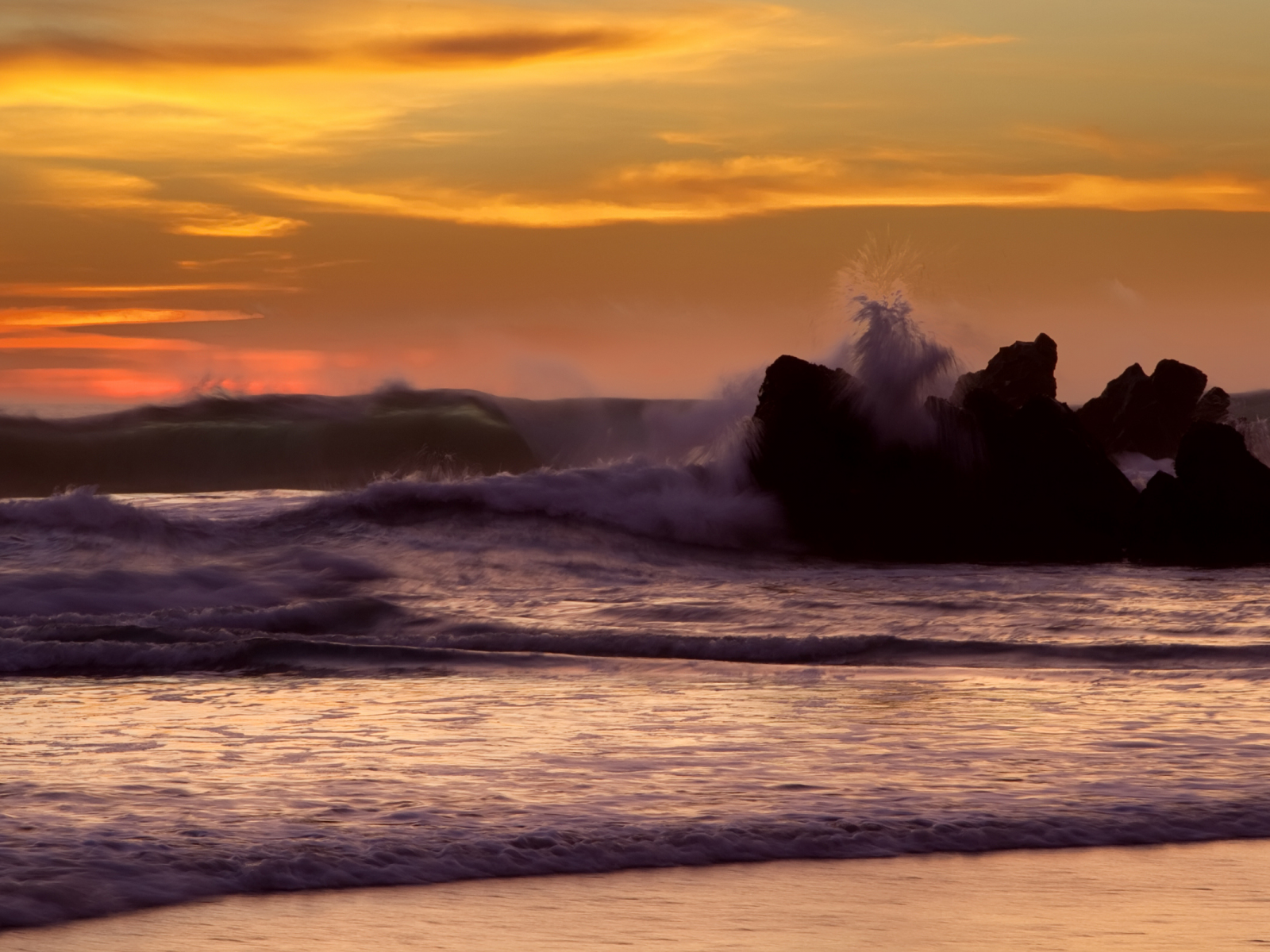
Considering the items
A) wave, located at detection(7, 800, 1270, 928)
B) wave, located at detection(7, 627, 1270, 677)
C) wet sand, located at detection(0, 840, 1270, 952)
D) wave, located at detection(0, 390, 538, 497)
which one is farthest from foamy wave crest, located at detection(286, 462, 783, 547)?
wave, located at detection(0, 390, 538, 497)

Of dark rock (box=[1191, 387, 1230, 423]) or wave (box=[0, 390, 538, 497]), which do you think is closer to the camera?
dark rock (box=[1191, 387, 1230, 423])

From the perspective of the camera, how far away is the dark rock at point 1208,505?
18.4 m

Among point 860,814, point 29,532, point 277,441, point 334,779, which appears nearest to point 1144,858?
point 860,814

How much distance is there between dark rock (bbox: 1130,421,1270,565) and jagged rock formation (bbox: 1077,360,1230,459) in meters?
12.2

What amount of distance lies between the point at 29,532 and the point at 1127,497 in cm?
1235

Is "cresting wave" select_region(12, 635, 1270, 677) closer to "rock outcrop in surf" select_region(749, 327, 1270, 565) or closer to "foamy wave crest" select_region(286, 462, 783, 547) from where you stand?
"foamy wave crest" select_region(286, 462, 783, 547)

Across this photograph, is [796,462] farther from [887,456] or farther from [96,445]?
[96,445]

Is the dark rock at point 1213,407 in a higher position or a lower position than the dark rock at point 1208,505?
higher

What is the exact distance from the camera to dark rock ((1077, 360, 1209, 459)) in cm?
3139

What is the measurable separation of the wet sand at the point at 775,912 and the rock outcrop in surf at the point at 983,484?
12964mm

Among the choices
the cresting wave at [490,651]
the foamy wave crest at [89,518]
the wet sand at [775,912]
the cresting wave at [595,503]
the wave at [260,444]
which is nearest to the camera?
the wet sand at [775,912]

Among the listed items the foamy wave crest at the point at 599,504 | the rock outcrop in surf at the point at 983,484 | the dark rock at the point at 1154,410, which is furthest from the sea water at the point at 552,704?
the dark rock at the point at 1154,410

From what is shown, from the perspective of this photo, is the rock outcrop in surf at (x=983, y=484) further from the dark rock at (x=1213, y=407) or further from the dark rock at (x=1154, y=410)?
the dark rock at (x=1213, y=407)

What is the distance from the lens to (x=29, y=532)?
15.9 m
